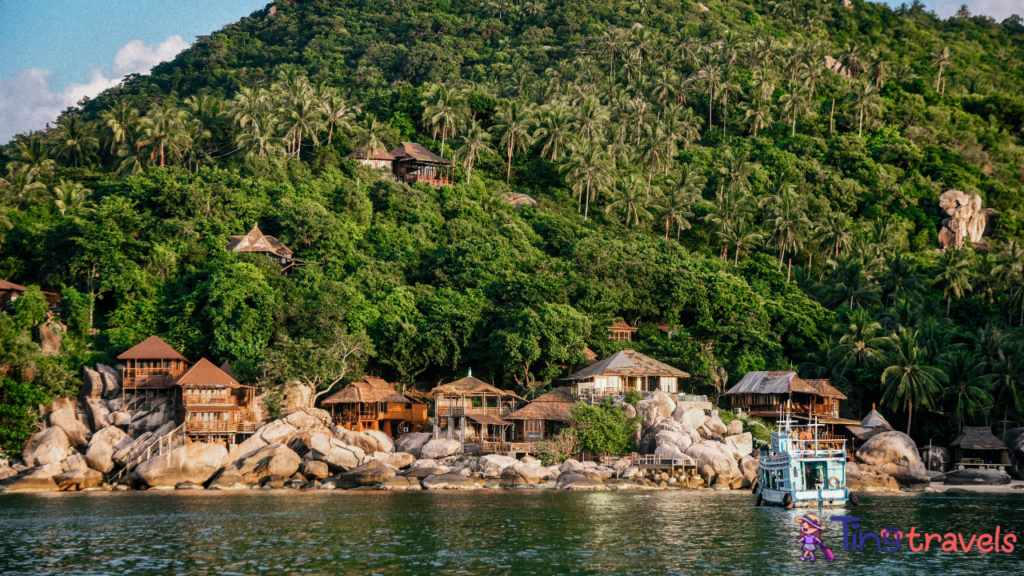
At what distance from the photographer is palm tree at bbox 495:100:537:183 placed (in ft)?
296

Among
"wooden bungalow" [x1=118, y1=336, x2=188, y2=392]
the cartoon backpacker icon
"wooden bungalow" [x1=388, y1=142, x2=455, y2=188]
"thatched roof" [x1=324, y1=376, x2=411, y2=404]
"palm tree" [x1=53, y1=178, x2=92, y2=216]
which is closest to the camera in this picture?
the cartoon backpacker icon

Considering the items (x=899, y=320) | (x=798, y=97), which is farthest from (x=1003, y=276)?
(x=798, y=97)

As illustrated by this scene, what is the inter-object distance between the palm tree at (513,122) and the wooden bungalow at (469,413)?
3600 centimetres

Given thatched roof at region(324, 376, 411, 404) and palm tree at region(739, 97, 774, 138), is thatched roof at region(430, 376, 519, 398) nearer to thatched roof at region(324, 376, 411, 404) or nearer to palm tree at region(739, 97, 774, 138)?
thatched roof at region(324, 376, 411, 404)

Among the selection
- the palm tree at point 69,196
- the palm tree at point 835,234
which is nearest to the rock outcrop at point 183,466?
the palm tree at point 69,196

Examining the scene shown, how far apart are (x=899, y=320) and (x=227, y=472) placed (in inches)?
2023

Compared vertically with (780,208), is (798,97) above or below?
above

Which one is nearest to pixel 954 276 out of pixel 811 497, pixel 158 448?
pixel 811 497

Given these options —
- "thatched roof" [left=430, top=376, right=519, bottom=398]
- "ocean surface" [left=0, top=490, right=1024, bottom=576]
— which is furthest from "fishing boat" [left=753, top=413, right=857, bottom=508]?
"thatched roof" [left=430, top=376, right=519, bottom=398]

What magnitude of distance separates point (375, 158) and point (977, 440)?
191 ft

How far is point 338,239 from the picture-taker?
70.8 meters

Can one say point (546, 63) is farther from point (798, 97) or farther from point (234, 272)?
point (234, 272)

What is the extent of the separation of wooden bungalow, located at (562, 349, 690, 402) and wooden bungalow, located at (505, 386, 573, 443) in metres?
2.10

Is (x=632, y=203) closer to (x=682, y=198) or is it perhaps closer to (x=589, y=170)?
(x=682, y=198)
